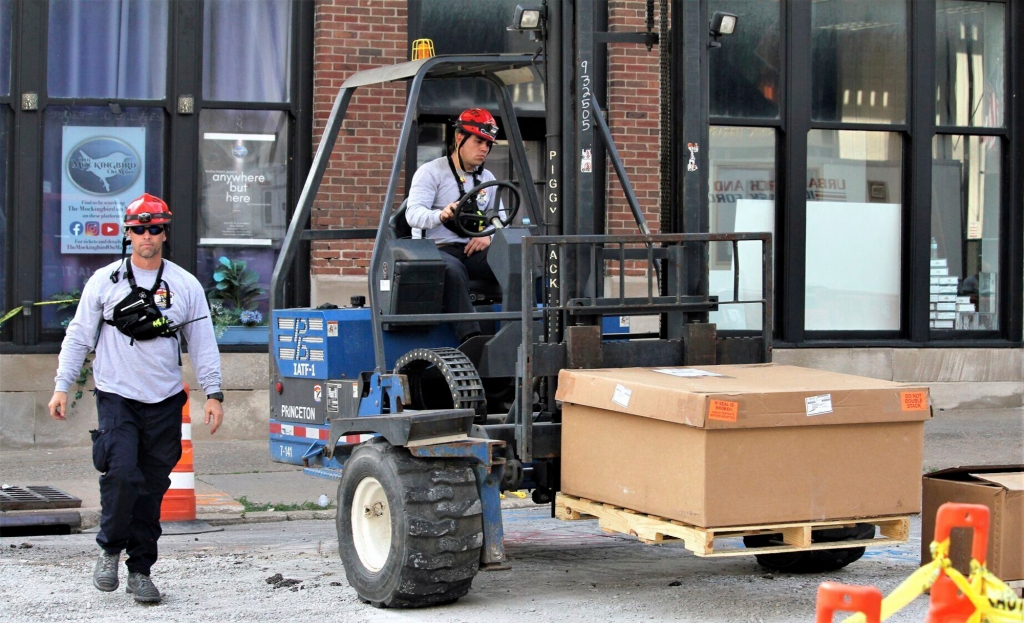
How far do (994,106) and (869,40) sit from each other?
1.51 metres

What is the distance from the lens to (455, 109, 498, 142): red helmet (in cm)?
729

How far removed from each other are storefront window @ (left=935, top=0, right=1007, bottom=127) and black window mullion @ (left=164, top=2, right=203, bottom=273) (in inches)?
282

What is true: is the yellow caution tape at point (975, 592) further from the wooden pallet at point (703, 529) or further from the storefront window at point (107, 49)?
the storefront window at point (107, 49)

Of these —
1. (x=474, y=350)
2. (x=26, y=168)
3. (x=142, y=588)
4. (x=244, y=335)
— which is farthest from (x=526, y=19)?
(x=26, y=168)

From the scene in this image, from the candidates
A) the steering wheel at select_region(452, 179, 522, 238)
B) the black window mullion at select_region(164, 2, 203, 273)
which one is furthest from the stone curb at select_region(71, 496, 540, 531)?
the black window mullion at select_region(164, 2, 203, 273)

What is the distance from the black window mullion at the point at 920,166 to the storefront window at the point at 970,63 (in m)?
0.16

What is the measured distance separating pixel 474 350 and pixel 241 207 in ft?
17.5

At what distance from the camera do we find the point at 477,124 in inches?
287

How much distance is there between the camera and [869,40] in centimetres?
1321

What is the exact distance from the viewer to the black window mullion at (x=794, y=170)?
42.3 feet

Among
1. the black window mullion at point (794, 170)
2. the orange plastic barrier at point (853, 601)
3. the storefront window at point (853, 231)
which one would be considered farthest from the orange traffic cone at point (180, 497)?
the storefront window at point (853, 231)

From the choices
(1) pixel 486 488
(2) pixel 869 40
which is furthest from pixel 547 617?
(2) pixel 869 40

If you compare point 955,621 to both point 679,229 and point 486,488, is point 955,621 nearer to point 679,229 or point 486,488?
point 486,488

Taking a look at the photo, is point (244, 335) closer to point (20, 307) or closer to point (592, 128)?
point (20, 307)
